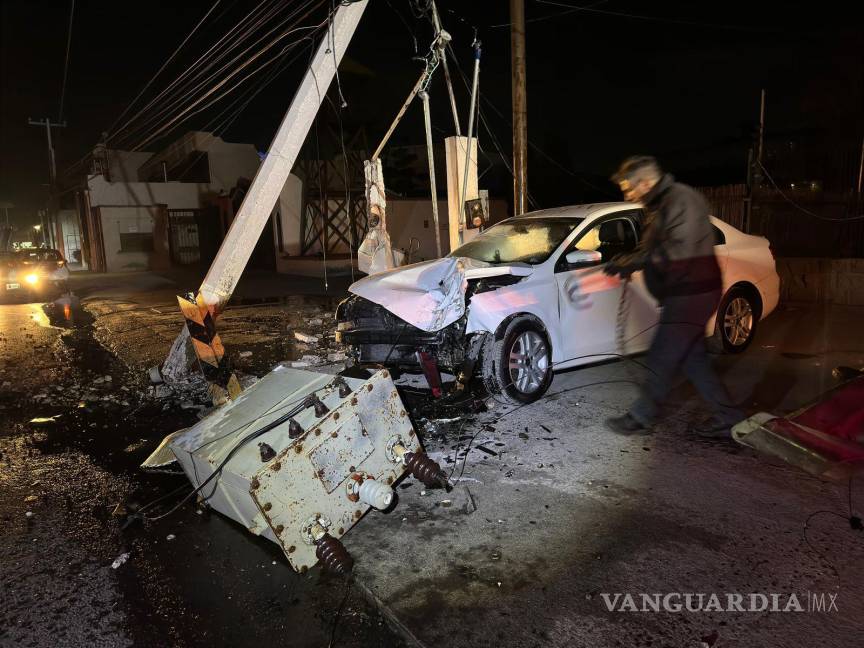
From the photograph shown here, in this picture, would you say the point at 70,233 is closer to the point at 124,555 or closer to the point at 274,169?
the point at 274,169

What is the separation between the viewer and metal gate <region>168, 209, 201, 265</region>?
98.7 ft

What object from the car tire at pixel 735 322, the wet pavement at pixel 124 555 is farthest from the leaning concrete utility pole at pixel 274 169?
the car tire at pixel 735 322

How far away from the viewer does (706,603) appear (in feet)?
8.66

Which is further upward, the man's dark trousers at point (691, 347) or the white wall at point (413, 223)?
the white wall at point (413, 223)

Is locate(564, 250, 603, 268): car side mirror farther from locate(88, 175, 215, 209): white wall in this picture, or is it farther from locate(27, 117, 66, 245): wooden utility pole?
locate(27, 117, 66, 245): wooden utility pole

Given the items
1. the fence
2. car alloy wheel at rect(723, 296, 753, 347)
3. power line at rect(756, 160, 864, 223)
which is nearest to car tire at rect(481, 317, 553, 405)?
car alloy wheel at rect(723, 296, 753, 347)

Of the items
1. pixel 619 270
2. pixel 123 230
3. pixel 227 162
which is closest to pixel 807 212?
pixel 619 270

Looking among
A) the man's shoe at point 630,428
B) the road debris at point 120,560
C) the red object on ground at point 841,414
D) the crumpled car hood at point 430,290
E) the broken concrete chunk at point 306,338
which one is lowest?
the road debris at point 120,560

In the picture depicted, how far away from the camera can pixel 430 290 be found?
5195 millimetres

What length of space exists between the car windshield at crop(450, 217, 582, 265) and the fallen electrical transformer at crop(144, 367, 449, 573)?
9.14ft

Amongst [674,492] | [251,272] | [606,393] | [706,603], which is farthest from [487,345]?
[251,272]

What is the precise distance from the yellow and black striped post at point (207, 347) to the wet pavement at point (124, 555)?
0.37 metres

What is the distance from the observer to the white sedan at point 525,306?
5168 mm

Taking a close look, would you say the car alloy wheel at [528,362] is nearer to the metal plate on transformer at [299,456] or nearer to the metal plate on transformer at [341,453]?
the metal plate on transformer at [299,456]
